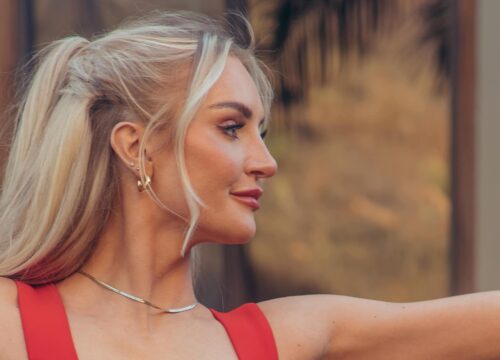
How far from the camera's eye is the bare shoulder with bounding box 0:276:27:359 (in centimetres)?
333

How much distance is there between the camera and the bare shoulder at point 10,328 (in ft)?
10.9

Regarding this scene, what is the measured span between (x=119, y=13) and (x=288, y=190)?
86 cm

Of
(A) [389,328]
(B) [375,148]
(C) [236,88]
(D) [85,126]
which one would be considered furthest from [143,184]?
(B) [375,148]

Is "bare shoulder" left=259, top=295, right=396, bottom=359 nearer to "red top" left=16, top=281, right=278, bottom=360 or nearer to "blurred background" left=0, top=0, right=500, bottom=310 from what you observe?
"red top" left=16, top=281, right=278, bottom=360

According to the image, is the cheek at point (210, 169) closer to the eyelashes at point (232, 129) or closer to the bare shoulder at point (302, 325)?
the eyelashes at point (232, 129)

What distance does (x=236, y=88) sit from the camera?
3.54 m

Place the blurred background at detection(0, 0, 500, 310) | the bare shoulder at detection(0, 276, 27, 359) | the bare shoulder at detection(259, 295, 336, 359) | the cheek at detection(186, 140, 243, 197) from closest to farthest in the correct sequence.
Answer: the bare shoulder at detection(0, 276, 27, 359) < the cheek at detection(186, 140, 243, 197) < the bare shoulder at detection(259, 295, 336, 359) < the blurred background at detection(0, 0, 500, 310)

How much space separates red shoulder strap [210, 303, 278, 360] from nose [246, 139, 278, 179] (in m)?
0.33

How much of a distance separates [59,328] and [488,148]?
2627 millimetres

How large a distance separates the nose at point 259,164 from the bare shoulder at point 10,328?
588 mm

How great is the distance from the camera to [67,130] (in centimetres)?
351

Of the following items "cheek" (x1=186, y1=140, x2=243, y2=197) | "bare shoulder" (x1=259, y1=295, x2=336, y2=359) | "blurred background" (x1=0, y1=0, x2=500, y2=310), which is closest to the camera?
"cheek" (x1=186, y1=140, x2=243, y2=197)

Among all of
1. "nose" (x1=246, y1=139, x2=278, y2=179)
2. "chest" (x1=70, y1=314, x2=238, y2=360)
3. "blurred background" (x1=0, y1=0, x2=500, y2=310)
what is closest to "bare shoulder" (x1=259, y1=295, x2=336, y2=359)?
"chest" (x1=70, y1=314, x2=238, y2=360)

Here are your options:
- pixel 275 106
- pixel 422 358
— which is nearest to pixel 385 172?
pixel 275 106
